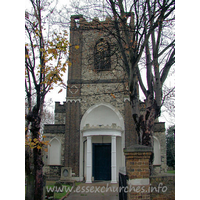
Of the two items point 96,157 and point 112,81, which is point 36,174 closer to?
point 96,157

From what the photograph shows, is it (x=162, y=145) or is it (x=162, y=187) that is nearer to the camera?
(x=162, y=187)

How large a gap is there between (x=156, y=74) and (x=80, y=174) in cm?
1115

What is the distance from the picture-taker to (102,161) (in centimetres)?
1717

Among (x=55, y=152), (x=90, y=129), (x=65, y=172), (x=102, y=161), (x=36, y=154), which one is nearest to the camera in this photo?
(x=36, y=154)

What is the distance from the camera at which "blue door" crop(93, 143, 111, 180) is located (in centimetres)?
1691

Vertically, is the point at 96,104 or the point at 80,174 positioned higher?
the point at 96,104

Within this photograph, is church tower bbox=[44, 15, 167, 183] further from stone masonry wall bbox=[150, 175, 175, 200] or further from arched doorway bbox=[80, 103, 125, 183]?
stone masonry wall bbox=[150, 175, 175, 200]

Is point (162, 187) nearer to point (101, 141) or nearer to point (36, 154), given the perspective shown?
point (36, 154)

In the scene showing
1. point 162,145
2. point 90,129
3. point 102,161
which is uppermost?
point 90,129

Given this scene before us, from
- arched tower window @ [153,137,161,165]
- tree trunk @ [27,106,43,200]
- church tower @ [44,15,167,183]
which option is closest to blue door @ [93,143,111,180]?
church tower @ [44,15,167,183]

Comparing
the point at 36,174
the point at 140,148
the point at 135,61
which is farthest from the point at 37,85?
the point at 140,148

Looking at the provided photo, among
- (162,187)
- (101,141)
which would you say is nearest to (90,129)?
(101,141)

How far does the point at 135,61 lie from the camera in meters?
8.15

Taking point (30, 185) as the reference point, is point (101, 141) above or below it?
above
